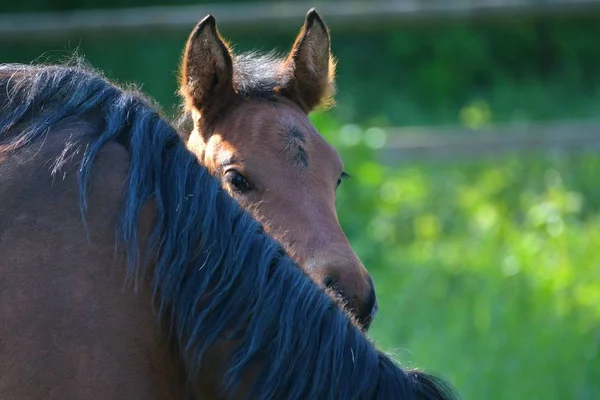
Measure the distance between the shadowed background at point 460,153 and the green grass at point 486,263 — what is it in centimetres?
1

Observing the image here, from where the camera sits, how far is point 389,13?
9.11 meters

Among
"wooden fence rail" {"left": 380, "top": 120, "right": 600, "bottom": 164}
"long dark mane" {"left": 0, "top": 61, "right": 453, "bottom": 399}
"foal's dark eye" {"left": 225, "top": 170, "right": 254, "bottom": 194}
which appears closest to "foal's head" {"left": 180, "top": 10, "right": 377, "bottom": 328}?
"foal's dark eye" {"left": 225, "top": 170, "right": 254, "bottom": 194}

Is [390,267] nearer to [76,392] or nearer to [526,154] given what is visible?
[526,154]

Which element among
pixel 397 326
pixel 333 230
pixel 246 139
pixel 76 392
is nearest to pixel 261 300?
pixel 76 392

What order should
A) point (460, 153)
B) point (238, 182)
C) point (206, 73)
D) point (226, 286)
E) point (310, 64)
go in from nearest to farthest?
point (226, 286)
point (238, 182)
point (206, 73)
point (310, 64)
point (460, 153)

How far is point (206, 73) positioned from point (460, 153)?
4.36m

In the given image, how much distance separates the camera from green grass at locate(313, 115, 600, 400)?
5.80 metres

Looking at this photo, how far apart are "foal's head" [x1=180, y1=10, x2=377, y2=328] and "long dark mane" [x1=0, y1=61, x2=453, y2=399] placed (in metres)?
1.33

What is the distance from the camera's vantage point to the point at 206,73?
12.8 ft

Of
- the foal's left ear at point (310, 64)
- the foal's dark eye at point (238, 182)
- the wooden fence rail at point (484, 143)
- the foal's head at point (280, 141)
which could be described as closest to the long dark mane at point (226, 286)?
the foal's head at point (280, 141)

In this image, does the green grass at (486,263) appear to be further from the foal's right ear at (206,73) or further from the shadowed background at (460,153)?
the foal's right ear at (206,73)

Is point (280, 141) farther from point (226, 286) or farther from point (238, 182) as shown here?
point (226, 286)

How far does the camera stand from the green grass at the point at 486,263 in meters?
5.80

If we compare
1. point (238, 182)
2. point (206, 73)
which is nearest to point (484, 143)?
point (206, 73)
